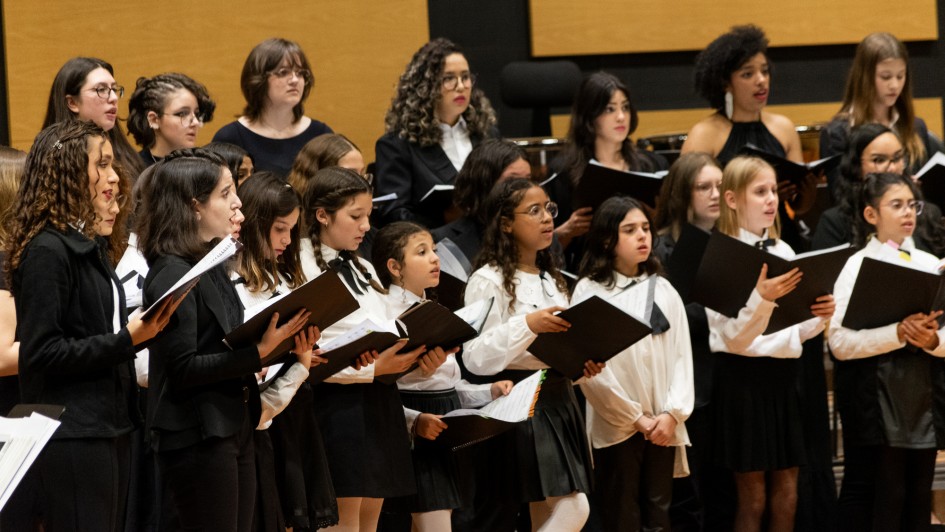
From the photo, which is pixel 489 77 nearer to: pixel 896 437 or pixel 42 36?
pixel 42 36

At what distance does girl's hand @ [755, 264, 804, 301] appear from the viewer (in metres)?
3.28

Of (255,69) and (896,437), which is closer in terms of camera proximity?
(896,437)

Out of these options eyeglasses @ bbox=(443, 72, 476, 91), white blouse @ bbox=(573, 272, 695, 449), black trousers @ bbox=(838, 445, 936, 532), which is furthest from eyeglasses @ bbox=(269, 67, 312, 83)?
black trousers @ bbox=(838, 445, 936, 532)

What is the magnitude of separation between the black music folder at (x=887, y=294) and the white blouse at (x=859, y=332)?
3 cm

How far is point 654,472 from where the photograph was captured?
10.8 feet

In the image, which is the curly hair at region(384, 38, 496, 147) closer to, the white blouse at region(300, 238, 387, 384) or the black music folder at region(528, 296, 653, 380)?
the white blouse at region(300, 238, 387, 384)

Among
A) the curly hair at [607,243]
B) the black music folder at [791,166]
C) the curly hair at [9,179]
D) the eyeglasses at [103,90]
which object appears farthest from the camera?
the black music folder at [791,166]

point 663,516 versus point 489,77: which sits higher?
point 489,77

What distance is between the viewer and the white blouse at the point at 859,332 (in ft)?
11.2

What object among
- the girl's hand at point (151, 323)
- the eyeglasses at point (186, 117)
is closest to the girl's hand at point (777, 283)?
the eyeglasses at point (186, 117)

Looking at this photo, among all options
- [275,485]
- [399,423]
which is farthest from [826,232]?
[275,485]

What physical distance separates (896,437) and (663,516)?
72 centimetres

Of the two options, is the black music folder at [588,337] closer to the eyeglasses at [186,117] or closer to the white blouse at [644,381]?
the white blouse at [644,381]

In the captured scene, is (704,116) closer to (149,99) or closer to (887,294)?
(887,294)
